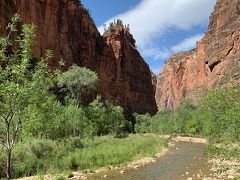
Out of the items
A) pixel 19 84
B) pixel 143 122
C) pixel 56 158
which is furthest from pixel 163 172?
pixel 143 122

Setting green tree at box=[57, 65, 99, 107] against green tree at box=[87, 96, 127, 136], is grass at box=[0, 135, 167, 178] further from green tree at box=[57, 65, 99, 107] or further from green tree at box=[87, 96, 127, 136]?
green tree at box=[57, 65, 99, 107]

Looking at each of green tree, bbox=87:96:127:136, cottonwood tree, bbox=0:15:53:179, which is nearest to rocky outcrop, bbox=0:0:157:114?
green tree, bbox=87:96:127:136

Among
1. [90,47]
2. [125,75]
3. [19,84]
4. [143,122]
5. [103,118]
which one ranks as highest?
[90,47]

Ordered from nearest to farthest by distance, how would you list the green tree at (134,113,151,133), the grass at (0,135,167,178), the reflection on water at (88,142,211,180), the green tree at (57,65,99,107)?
the reflection on water at (88,142,211,180) < the grass at (0,135,167,178) < the green tree at (57,65,99,107) < the green tree at (134,113,151,133)

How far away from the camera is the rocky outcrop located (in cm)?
7181

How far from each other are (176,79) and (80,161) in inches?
6522

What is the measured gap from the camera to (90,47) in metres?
101

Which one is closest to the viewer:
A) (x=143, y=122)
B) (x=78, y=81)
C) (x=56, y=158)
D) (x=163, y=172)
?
(x=56, y=158)

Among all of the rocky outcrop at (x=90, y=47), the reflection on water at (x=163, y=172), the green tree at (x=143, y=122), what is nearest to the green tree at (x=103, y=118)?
the rocky outcrop at (x=90, y=47)

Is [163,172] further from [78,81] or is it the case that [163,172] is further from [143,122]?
[143,122]

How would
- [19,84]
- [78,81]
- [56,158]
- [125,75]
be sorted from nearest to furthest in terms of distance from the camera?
[19,84] → [56,158] → [78,81] → [125,75]

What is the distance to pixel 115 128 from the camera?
74500 millimetres

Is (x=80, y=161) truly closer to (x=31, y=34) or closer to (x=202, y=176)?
(x=202, y=176)

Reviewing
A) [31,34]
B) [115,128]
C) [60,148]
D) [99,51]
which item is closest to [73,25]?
[99,51]
